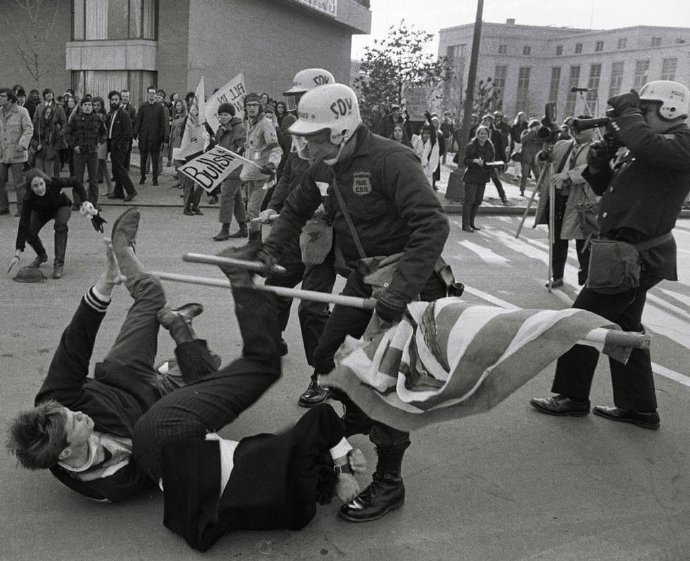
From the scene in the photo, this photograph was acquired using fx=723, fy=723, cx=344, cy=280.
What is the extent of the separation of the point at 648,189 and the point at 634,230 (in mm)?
243

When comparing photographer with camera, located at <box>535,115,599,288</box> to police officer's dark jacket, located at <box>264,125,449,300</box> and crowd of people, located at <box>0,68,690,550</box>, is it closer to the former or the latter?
crowd of people, located at <box>0,68,690,550</box>

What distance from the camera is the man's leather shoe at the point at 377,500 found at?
3.22 m

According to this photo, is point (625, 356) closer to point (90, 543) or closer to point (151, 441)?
point (151, 441)

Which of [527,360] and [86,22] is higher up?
[86,22]

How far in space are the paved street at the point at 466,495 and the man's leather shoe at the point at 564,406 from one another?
5 centimetres

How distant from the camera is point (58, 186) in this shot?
768 cm

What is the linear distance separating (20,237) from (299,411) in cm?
453

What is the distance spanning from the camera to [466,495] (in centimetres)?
347

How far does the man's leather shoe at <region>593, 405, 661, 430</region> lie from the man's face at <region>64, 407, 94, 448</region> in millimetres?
2944

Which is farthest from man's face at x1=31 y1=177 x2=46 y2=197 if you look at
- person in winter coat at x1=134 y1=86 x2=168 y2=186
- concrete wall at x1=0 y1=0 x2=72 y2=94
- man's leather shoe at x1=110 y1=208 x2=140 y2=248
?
concrete wall at x1=0 y1=0 x2=72 y2=94

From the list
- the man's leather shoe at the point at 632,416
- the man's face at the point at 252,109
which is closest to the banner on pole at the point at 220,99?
the man's face at the point at 252,109

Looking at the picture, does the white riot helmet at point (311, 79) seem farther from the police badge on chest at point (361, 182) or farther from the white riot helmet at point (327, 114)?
the police badge on chest at point (361, 182)

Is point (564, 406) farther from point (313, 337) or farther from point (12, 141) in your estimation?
point (12, 141)

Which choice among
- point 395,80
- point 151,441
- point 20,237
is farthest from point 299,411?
point 395,80
